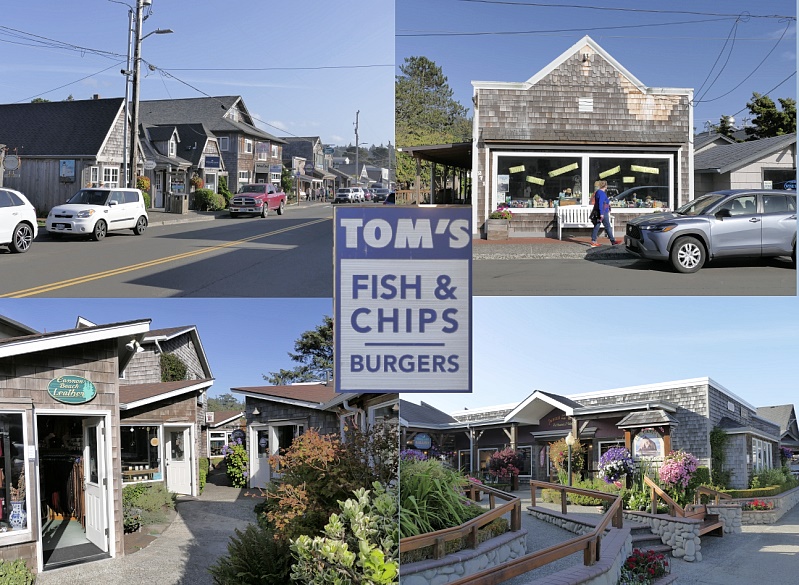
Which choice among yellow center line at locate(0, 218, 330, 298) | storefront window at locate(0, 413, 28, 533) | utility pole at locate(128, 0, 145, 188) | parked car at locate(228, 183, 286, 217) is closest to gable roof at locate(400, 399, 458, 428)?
storefront window at locate(0, 413, 28, 533)

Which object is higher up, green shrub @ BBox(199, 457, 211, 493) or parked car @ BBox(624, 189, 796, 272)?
parked car @ BBox(624, 189, 796, 272)

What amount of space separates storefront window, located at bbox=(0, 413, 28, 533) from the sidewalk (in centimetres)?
445

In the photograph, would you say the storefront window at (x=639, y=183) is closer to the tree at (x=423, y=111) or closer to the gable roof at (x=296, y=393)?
the tree at (x=423, y=111)

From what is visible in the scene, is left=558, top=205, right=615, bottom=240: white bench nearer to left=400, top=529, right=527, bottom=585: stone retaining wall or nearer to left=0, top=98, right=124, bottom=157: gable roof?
left=400, top=529, right=527, bottom=585: stone retaining wall

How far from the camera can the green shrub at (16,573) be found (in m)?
7.33

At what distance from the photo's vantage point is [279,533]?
23.0 feet

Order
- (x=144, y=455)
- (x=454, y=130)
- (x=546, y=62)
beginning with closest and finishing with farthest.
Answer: (x=454, y=130) < (x=546, y=62) < (x=144, y=455)

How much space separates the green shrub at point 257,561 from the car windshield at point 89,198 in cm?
558

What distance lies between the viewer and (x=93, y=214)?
436 inches

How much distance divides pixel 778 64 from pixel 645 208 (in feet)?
6.50

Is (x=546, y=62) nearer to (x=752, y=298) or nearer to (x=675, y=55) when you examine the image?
(x=675, y=55)

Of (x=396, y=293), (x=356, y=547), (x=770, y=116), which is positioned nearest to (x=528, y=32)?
(x=770, y=116)

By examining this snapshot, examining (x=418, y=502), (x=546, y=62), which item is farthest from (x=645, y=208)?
(x=418, y=502)

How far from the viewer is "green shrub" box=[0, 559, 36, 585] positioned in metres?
7.33
